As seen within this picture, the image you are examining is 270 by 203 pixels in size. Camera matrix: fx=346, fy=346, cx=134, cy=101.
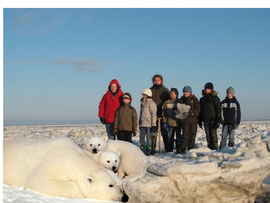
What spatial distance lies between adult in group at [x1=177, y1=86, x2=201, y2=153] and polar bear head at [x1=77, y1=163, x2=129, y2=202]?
4964 mm

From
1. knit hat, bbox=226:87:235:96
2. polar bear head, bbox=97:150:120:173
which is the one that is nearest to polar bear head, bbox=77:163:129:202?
polar bear head, bbox=97:150:120:173

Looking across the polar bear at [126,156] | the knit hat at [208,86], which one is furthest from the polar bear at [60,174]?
the knit hat at [208,86]

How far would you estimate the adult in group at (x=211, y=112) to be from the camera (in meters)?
9.65

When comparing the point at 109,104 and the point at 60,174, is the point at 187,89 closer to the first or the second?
the point at 109,104

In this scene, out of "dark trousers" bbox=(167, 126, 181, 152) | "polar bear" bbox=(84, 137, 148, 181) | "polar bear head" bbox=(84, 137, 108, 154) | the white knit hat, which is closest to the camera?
"polar bear" bbox=(84, 137, 148, 181)

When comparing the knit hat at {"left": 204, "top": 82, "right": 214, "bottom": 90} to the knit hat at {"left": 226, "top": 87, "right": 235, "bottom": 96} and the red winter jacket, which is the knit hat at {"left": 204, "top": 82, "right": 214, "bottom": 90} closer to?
the knit hat at {"left": 226, "top": 87, "right": 235, "bottom": 96}

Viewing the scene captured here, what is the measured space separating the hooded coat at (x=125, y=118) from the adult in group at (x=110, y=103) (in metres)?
0.23

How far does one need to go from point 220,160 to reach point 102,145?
208 cm

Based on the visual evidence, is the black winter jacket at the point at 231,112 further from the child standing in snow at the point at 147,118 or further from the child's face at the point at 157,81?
the child standing in snow at the point at 147,118

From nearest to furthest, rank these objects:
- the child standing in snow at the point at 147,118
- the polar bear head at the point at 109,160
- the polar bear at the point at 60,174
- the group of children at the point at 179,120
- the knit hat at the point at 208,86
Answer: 1. the polar bear at the point at 60,174
2. the polar bear head at the point at 109,160
3. the group of children at the point at 179,120
4. the child standing in snow at the point at 147,118
5. the knit hat at the point at 208,86

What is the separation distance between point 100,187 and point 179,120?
526 cm

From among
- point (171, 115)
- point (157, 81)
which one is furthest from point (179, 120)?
point (157, 81)

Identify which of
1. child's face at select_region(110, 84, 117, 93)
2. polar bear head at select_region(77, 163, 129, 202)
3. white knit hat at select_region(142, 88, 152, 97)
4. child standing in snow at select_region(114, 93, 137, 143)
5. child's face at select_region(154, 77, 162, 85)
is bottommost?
polar bear head at select_region(77, 163, 129, 202)

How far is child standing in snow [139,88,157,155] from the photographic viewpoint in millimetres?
9281
